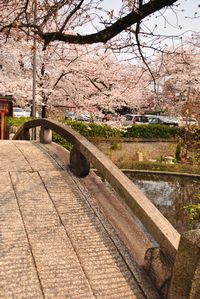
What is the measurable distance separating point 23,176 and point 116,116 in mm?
20581

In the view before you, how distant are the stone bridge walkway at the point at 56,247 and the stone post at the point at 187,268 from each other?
0.40 metres

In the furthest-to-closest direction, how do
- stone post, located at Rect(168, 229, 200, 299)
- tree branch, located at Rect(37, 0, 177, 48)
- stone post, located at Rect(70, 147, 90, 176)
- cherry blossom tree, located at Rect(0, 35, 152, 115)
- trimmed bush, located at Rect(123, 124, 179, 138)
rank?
trimmed bush, located at Rect(123, 124, 179, 138)
cherry blossom tree, located at Rect(0, 35, 152, 115)
stone post, located at Rect(70, 147, 90, 176)
tree branch, located at Rect(37, 0, 177, 48)
stone post, located at Rect(168, 229, 200, 299)

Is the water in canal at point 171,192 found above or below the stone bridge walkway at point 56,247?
below

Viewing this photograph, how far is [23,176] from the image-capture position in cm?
474

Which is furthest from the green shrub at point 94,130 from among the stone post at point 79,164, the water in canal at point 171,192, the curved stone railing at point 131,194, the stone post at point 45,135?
the stone post at point 79,164

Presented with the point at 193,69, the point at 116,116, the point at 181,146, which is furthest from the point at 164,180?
the point at 193,69

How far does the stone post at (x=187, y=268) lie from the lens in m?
2.40

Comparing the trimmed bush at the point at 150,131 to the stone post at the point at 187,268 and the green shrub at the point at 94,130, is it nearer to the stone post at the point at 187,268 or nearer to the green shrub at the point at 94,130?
the green shrub at the point at 94,130

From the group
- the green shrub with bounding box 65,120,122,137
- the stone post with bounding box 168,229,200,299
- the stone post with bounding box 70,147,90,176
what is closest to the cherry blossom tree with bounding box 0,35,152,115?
the green shrub with bounding box 65,120,122,137

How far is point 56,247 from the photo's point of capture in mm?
3270

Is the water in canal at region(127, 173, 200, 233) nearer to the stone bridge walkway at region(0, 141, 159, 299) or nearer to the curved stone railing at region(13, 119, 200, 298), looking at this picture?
the curved stone railing at region(13, 119, 200, 298)

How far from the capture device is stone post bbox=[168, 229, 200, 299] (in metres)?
2.40

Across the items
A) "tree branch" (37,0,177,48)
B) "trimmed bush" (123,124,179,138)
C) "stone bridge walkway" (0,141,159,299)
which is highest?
"tree branch" (37,0,177,48)

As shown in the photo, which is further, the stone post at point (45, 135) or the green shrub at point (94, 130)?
the green shrub at point (94, 130)
